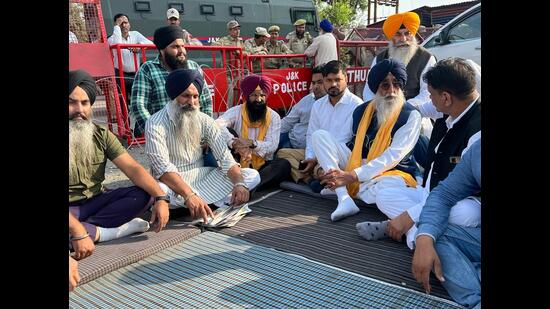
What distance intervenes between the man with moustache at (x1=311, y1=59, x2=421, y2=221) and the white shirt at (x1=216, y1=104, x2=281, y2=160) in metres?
0.66

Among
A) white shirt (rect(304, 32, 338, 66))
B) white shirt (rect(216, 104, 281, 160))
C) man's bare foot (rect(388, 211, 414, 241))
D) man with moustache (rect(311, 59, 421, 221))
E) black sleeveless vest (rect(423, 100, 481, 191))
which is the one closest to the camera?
black sleeveless vest (rect(423, 100, 481, 191))

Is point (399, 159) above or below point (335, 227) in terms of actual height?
above

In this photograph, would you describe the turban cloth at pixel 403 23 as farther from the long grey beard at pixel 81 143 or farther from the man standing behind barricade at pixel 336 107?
the long grey beard at pixel 81 143

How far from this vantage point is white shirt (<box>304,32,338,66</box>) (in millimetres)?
6301

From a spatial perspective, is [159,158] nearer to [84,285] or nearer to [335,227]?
[84,285]

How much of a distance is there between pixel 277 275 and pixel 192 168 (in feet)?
4.75

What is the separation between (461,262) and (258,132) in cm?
258

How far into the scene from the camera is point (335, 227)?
2.96 m

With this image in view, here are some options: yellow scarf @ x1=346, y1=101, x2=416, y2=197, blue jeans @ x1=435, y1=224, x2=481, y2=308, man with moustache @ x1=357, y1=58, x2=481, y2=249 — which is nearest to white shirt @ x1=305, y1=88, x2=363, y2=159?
yellow scarf @ x1=346, y1=101, x2=416, y2=197

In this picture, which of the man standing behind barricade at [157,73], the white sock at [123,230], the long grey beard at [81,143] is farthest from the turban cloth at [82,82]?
the man standing behind barricade at [157,73]

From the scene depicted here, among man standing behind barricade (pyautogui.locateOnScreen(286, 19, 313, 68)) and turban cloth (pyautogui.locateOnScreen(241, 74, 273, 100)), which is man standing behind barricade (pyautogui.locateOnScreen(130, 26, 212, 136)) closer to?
turban cloth (pyautogui.locateOnScreen(241, 74, 273, 100))
